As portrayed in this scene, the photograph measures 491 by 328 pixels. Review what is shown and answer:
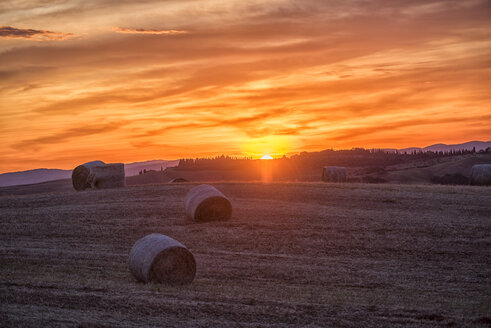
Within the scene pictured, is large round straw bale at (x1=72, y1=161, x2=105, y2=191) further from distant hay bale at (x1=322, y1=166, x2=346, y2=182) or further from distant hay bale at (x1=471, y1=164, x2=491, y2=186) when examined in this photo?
distant hay bale at (x1=471, y1=164, x2=491, y2=186)

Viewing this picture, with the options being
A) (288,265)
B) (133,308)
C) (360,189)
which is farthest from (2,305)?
(360,189)

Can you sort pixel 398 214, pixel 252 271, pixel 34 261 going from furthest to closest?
pixel 398 214
pixel 34 261
pixel 252 271

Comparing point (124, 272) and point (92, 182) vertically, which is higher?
point (92, 182)

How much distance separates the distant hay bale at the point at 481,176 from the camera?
41.2 m

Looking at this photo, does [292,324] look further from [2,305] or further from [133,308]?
[2,305]

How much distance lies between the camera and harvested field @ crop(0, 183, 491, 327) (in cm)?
1306

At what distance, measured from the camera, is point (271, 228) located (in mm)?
25766

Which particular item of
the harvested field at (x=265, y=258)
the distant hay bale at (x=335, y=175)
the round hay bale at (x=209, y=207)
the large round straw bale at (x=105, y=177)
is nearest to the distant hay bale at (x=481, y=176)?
the harvested field at (x=265, y=258)

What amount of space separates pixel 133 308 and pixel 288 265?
7.95 metres

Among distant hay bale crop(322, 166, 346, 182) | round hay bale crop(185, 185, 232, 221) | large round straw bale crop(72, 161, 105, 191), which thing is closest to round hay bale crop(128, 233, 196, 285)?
round hay bale crop(185, 185, 232, 221)

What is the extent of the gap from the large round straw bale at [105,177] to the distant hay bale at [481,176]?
24.7 meters

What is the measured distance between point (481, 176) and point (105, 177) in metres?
26.0

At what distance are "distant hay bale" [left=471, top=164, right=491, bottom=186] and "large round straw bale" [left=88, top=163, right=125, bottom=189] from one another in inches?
971

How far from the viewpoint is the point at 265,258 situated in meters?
21.0
